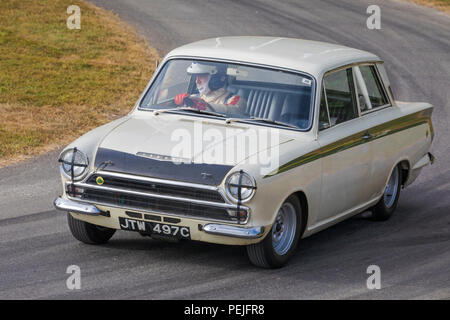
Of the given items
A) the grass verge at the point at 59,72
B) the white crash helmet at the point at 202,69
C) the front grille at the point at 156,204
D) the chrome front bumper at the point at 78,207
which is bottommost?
the grass verge at the point at 59,72

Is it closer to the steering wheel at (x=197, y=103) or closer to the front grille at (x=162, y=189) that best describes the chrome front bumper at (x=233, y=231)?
the front grille at (x=162, y=189)

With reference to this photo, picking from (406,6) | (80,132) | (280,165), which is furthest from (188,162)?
(406,6)

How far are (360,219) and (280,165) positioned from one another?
2.56m

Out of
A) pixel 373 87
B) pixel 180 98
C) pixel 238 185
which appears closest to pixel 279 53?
pixel 180 98

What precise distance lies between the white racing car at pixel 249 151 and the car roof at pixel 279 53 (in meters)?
0.02

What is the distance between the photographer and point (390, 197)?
30.9 ft

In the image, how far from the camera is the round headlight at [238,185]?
6.81 m

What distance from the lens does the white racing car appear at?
692cm

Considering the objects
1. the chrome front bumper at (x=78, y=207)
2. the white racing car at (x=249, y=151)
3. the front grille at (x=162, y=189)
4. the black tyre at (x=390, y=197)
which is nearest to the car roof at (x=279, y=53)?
the white racing car at (x=249, y=151)

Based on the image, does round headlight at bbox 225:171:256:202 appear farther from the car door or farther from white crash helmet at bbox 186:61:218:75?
white crash helmet at bbox 186:61:218:75

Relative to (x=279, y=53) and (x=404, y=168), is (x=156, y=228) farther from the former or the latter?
(x=404, y=168)

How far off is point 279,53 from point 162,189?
2.14m
